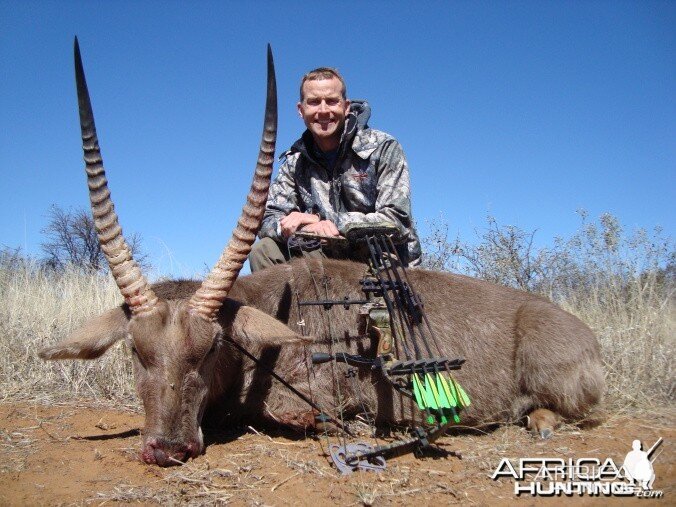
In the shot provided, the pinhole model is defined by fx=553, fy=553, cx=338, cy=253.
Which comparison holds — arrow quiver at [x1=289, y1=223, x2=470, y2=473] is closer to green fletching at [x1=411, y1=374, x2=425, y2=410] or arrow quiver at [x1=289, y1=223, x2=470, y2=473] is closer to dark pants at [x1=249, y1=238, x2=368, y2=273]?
green fletching at [x1=411, y1=374, x2=425, y2=410]

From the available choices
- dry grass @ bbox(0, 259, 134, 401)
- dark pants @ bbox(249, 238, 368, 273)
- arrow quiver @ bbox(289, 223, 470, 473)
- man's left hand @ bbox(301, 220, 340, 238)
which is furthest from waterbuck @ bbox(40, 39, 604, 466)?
dry grass @ bbox(0, 259, 134, 401)

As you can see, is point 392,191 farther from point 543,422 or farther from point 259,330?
point 543,422

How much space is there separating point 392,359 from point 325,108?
324 centimetres

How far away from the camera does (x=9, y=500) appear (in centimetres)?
311

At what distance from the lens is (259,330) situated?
4.10 meters

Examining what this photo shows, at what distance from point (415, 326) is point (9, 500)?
3.09 meters

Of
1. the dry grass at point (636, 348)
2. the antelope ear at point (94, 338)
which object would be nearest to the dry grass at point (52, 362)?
the antelope ear at point (94, 338)

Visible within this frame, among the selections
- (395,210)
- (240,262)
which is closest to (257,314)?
(240,262)

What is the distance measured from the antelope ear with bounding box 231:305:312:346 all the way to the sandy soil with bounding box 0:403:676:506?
75 cm

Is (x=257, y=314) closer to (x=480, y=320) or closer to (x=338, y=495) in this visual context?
(x=338, y=495)

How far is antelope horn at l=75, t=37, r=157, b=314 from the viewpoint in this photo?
381cm

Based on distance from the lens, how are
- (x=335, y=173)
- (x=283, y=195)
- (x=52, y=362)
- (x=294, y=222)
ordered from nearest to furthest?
(x=294, y=222), (x=52, y=362), (x=335, y=173), (x=283, y=195)

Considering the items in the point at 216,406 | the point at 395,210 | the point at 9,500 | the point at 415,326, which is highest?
the point at 395,210

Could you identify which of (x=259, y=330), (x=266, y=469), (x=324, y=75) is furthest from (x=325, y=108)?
(x=266, y=469)
